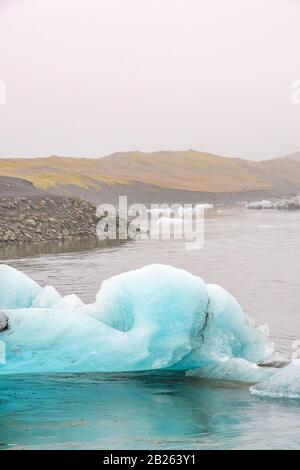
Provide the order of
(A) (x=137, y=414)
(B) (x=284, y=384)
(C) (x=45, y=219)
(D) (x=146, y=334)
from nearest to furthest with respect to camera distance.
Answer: (A) (x=137, y=414) < (B) (x=284, y=384) < (D) (x=146, y=334) < (C) (x=45, y=219)

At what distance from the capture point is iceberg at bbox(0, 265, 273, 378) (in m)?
12.3

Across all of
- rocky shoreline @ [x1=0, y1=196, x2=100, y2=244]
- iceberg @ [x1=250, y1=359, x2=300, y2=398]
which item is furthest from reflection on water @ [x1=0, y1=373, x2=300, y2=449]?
rocky shoreline @ [x1=0, y1=196, x2=100, y2=244]

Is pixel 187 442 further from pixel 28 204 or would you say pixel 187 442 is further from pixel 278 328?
pixel 28 204

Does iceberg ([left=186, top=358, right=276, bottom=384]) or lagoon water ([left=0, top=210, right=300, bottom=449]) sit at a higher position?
iceberg ([left=186, top=358, right=276, bottom=384])

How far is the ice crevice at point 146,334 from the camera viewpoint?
483 inches

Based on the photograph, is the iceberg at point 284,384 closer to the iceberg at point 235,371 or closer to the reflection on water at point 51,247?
the iceberg at point 235,371

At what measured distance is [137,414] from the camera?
10164 mm

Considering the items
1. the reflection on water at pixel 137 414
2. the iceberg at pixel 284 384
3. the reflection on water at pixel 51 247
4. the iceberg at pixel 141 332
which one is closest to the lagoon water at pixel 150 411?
the reflection on water at pixel 137 414

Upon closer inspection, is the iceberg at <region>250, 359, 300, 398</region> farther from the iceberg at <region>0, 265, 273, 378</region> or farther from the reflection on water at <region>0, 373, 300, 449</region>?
the iceberg at <region>0, 265, 273, 378</region>

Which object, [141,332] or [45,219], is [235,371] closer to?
[141,332]

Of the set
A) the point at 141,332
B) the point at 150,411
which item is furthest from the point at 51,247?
the point at 150,411

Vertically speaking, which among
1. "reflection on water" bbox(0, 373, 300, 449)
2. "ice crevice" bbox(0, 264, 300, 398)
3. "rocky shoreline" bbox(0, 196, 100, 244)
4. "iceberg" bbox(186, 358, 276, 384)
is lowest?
"reflection on water" bbox(0, 373, 300, 449)

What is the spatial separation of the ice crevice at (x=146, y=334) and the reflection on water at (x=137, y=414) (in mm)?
310

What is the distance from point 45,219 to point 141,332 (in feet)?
90.4
